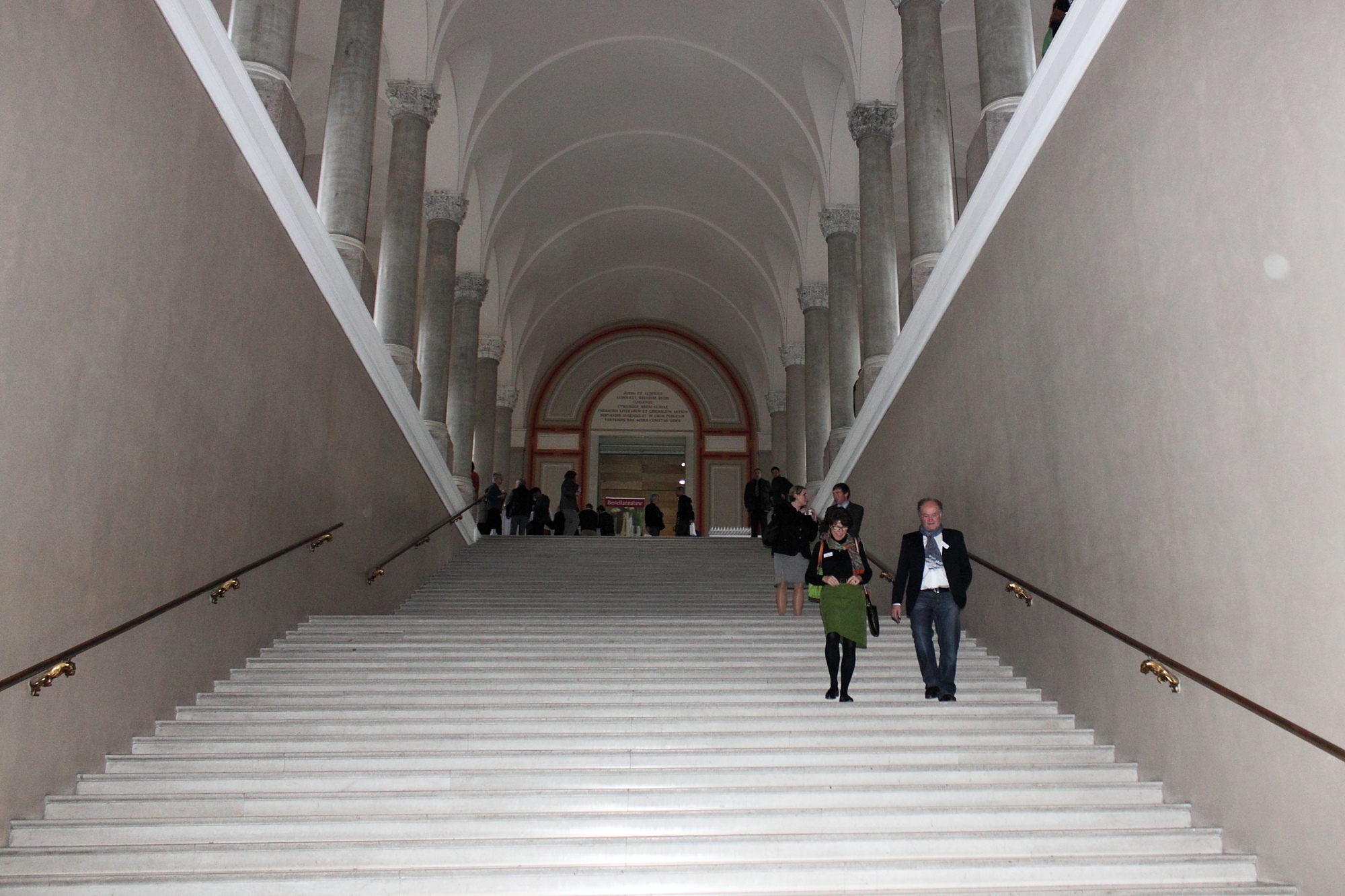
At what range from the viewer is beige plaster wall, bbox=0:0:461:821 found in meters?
3.71

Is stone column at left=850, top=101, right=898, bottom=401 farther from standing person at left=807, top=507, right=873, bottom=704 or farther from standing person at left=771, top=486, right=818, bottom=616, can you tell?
standing person at left=807, top=507, right=873, bottom=704

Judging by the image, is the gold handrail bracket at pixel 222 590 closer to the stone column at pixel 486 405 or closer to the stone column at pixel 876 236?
the stone column at pixel 876 236

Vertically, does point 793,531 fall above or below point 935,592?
above

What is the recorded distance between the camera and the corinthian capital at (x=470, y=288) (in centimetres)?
1642

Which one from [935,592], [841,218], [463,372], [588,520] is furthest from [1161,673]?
[588,520]

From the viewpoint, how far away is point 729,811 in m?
3.87

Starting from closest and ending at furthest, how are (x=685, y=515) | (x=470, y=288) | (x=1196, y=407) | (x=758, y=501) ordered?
(x=1196, y=407) < (x=758, y=501) < (x=470, y=288) < (x=685, y=515)

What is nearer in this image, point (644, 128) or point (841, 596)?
point (841, 596)

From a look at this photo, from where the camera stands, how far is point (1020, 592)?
5566 mm

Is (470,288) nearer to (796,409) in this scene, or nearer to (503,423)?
(796,409)

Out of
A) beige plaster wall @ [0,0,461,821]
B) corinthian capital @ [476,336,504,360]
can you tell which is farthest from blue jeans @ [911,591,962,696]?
corinthian capital @ [476,336,504,360]

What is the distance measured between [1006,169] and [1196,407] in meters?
2.54

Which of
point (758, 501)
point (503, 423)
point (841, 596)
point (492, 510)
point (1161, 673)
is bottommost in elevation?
point (1161, 673)

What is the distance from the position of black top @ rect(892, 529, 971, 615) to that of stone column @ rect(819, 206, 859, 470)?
26.1 feet
